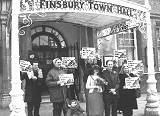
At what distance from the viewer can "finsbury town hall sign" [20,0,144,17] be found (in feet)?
23.5

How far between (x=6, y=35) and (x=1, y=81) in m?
1.96

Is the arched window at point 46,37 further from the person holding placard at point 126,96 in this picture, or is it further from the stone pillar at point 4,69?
the person holding placard at point 126,96

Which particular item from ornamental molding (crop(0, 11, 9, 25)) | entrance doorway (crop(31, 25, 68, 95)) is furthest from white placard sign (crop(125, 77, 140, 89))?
ornamental molding (crop(0, 11, 9, 25))

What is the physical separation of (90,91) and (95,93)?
0.14 meters

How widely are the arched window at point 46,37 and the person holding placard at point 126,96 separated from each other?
581 centimetres

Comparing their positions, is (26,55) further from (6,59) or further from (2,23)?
(2,23)

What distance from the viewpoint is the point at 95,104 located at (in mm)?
7410

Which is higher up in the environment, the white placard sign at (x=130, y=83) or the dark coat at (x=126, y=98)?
the white placard sign at (x=130, y=83)

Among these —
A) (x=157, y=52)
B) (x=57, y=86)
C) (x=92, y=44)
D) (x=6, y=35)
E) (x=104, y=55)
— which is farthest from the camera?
(x=157, y=52)

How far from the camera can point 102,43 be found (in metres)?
14.0

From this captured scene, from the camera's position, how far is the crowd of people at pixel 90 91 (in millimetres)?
7340

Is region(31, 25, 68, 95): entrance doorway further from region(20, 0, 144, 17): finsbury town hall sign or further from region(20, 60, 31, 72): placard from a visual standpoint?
region(20, 0, 144, 17): finsbury town hall sign

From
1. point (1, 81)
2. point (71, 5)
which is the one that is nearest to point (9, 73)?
point (1, 81)

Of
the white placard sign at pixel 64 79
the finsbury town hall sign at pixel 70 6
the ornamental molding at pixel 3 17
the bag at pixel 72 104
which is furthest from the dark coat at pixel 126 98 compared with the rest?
the ornamental molding at pixel 3 17
